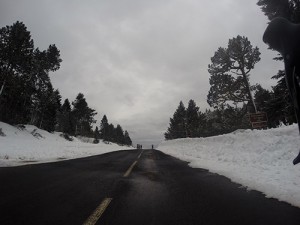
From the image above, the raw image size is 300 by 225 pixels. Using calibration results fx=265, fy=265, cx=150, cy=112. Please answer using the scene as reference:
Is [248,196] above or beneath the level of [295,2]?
beneath

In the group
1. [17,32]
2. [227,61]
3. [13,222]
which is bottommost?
[13,222]

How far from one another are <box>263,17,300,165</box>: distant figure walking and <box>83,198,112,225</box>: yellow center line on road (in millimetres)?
2778

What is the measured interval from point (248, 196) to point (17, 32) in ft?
135

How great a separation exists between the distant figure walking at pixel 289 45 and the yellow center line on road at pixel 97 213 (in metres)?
2.78

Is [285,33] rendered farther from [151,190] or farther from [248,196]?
[151,190]

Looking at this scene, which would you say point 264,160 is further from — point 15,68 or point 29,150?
point 15,68

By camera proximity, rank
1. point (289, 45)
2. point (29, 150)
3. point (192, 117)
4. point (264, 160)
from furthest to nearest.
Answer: point (192, 117) → point (29, 150) → point (264, 160) → point (289, 45)

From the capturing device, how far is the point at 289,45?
2.69 m

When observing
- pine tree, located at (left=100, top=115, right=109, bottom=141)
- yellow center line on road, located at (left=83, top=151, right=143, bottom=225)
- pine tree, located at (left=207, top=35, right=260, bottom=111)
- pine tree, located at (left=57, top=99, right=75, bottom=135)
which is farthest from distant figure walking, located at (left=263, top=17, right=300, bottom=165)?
pine tree, located at (left=100, top=115, right=109, bottom=141)

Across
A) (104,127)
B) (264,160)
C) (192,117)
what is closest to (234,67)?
(264,160)

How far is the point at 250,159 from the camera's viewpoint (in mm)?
11047

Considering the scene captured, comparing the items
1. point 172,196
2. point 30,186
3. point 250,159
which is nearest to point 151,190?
point 172,196

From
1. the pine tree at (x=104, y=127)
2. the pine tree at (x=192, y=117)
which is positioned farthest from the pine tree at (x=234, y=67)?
the pine tree at (x=104, y=127)

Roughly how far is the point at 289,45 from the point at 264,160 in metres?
8.25
